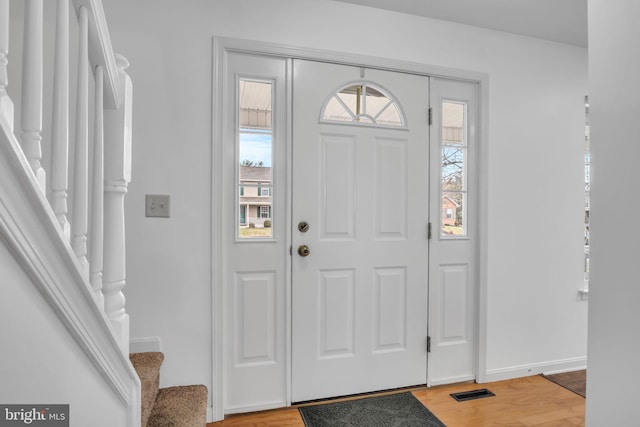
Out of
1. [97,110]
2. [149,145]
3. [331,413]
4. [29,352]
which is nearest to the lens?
[29,352]

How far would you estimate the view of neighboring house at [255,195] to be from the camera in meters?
1.99

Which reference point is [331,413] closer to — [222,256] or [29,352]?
[222,256]

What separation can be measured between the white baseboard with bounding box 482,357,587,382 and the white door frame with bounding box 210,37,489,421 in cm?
9

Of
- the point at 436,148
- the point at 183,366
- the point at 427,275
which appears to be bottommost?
the point at 183,366

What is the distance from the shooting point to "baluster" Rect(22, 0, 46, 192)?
63cm

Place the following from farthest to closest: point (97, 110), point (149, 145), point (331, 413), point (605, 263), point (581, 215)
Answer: point (581, 215), point (331, 413), point (149, 145), point (605, 263), point (97, 110)

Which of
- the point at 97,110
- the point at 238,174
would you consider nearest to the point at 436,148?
the point at 238,174

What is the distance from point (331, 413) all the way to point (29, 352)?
1.65 m

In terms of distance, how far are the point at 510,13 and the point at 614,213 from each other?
5.79ft

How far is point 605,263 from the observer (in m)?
1.02

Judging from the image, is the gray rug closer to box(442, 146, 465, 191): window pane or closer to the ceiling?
box(442, 146, 465, 191): window pane

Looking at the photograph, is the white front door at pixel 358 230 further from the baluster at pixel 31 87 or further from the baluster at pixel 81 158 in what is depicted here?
the baluster at pixel 31 87

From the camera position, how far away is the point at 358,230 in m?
2.16

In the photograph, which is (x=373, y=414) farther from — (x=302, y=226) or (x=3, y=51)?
(x=3, y=51)
